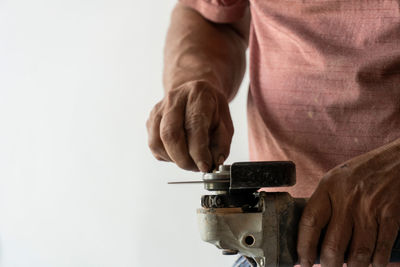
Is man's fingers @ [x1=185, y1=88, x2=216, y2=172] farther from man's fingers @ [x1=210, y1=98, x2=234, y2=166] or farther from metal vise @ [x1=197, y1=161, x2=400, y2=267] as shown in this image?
metal vise @ [x1=197, y1=161, x2=400, y2=267]

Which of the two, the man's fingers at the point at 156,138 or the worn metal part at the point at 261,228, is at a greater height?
the man's fingers at the point at 156,138

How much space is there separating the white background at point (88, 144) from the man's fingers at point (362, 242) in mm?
1293

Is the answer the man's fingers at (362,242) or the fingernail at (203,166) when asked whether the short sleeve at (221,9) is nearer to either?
the fingernail at (203,166)

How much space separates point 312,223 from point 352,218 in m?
0.06

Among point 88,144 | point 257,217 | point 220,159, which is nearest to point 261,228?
point 257,217

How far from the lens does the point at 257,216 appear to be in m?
0.72

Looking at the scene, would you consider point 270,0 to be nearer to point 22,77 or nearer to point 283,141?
point 283,141

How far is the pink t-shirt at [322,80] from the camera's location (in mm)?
934

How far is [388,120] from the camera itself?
37.2 inches

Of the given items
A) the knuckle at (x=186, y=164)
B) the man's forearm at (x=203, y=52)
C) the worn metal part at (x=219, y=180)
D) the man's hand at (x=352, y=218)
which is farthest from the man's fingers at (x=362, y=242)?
the man's forearm at (x=203, y=52)

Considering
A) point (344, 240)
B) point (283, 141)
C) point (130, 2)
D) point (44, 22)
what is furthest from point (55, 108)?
point (344, 240)

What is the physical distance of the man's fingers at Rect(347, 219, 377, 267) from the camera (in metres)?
0.74

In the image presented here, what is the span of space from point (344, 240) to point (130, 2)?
5.66ft

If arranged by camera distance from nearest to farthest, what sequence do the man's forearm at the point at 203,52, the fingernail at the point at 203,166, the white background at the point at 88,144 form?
the fingernail at the point at 203,166, the man's forearm at the point at 203,52, the white background at the point at 88,144
